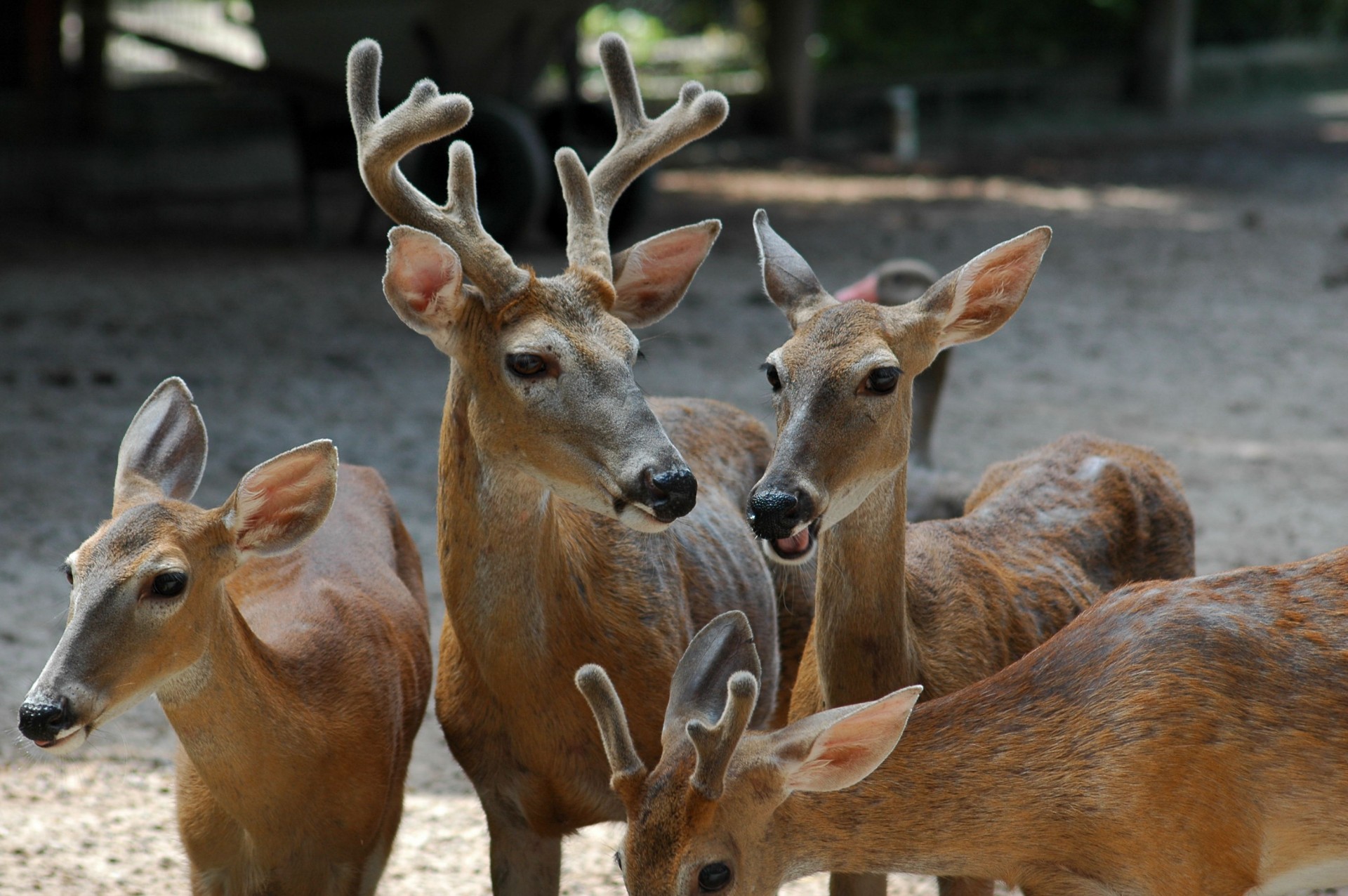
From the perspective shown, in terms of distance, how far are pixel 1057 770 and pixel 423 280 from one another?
1777mm

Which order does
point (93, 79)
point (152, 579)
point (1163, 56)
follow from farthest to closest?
point (1163, 56)
point (93, 79)
point (152, 579)

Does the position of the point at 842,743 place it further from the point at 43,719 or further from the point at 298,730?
the point at 43,719

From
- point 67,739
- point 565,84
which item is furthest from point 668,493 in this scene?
point 565,84

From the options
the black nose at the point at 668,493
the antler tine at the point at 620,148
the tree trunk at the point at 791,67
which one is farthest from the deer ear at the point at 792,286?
the tree trunk at the point at 791,67

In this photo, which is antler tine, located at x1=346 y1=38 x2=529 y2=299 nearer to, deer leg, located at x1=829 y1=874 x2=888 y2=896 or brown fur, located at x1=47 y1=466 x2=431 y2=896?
brown fur, located at x1=47 y1=466 x2=431 y2=896

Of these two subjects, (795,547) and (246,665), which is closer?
(795,547)

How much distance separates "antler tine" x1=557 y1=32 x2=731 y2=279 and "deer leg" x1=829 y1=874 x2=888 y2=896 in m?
1.59

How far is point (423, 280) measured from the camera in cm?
380

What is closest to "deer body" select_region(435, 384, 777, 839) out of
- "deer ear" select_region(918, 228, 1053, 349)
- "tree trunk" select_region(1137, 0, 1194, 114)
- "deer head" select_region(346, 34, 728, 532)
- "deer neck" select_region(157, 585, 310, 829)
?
"deer head" select_region(346, 34, 728, 532)

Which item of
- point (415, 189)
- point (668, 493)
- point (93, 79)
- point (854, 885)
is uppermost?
point (93, 79)

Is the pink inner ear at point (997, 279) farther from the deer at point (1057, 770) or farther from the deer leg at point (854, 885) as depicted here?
the deer leg at point (854, 885)

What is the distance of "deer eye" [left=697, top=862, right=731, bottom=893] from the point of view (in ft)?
10.2

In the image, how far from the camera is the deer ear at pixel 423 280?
3723mm

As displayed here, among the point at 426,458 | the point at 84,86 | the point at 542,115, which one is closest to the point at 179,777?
the point at 426,458
